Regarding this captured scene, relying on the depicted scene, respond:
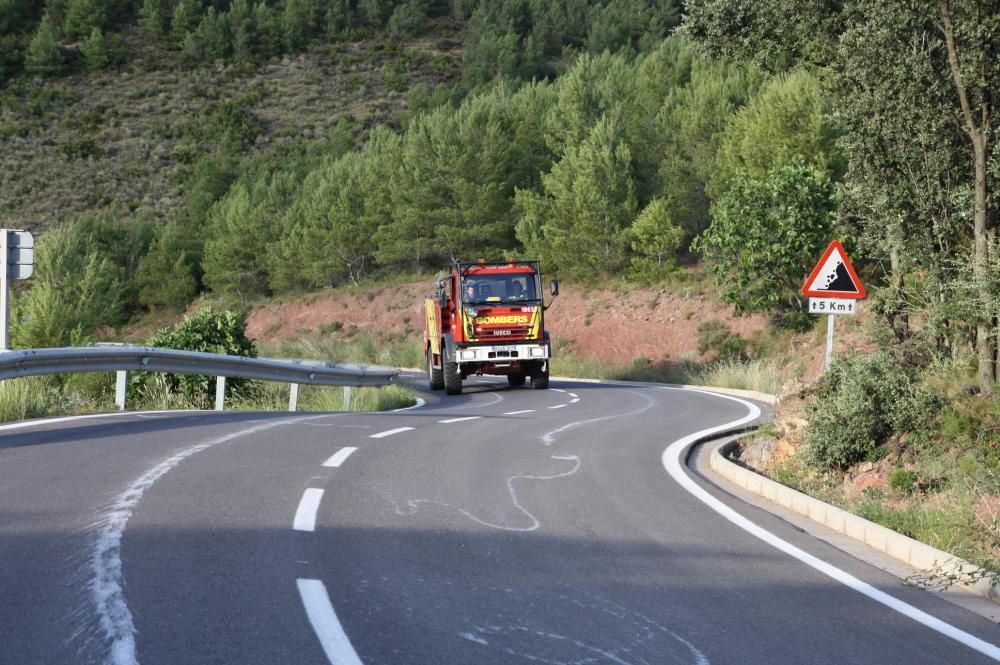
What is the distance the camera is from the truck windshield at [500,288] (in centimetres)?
2573

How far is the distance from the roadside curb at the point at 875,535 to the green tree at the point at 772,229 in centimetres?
2405

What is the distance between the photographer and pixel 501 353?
2586 cm

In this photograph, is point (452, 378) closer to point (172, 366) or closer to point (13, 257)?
point (172, 366)

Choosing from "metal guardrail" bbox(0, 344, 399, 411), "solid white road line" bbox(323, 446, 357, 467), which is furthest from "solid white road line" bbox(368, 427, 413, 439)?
"metal guardrail" bbox(0, 344, 399, 411)

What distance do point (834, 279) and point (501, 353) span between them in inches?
539

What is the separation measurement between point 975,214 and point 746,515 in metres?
4.59

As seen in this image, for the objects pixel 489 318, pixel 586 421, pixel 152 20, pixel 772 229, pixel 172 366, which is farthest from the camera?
pixel 152 20

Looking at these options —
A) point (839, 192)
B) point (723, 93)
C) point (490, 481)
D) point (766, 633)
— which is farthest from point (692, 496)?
point (723, 93)

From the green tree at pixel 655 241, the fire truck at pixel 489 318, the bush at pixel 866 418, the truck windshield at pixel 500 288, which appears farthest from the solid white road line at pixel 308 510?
the green tree at pixel 655 241

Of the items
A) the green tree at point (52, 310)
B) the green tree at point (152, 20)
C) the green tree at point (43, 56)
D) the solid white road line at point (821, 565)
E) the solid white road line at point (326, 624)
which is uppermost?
the green tree at point (152, 20)

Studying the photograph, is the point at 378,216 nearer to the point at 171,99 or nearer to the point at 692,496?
the point at 171,99

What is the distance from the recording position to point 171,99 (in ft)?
316

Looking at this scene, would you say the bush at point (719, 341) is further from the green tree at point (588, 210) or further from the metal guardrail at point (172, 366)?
the metal guardrail at point (172, 366)

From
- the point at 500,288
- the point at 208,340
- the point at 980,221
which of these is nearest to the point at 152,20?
the point at 500,288
